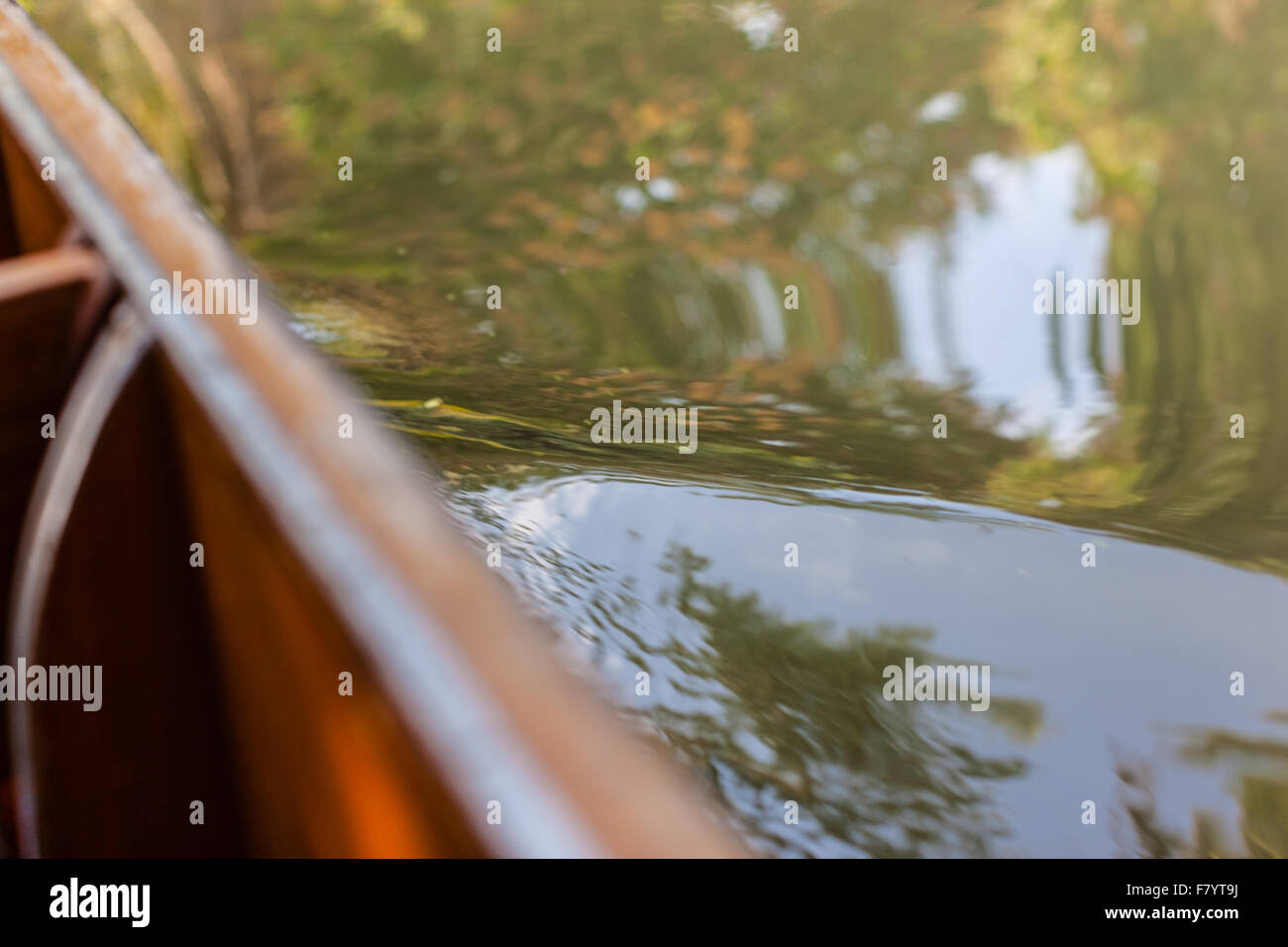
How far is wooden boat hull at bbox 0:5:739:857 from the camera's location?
0.84ft

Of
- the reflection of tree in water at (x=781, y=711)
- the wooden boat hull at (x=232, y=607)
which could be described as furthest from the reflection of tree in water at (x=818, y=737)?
the wooden boat hull at (x=232, y=607)

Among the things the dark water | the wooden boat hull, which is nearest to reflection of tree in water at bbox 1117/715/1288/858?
the dark water

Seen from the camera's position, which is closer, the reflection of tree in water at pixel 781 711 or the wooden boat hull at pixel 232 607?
the wooden boat hull at pixel 232 607

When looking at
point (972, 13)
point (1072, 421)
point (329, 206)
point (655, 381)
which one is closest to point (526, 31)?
point (329, 206)

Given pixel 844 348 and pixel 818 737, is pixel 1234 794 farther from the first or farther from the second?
pixel 844 348

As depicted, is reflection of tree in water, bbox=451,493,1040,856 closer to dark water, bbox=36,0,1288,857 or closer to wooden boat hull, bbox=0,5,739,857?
dark water, bbox=36,0,1288,857

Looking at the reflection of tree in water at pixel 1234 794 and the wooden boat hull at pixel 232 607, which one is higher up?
the wooden boat hull at pixel 232 607

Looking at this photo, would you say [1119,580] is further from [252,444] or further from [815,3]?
[815,3]

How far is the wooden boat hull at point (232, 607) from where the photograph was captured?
10.0 inches

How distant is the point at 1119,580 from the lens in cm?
62

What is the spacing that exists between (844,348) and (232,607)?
642 mm

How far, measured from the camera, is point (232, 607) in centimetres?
46

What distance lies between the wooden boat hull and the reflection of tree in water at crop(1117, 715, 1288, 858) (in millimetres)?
265

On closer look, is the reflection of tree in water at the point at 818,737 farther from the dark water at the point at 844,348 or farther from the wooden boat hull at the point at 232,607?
the wooden boat hull at the point at 232,607
